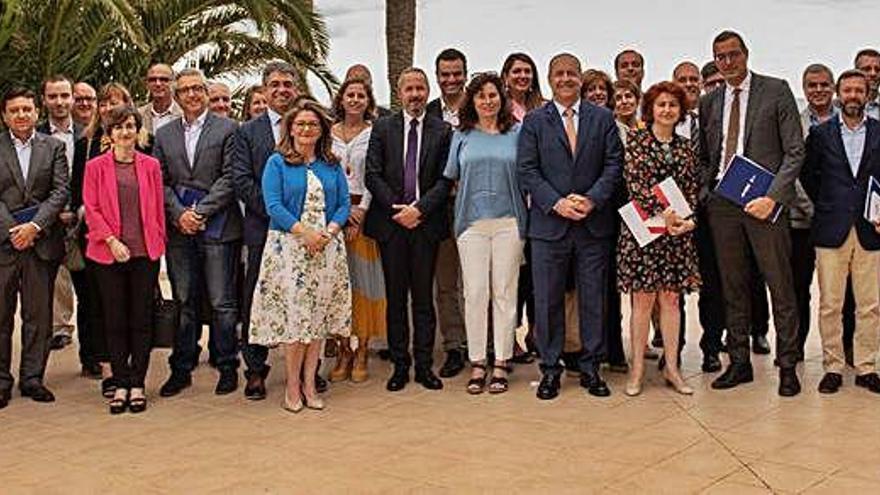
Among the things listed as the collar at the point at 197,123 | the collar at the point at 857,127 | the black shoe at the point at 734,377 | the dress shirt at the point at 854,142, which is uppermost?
the collar at the point at 197,123

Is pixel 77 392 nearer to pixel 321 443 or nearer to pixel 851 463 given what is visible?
pixel 321 443

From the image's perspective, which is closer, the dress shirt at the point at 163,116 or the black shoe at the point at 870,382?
the black shoe at the point at 870,382

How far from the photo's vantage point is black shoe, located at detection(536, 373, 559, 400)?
19.7ft

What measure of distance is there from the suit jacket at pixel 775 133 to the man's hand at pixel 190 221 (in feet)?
9.68

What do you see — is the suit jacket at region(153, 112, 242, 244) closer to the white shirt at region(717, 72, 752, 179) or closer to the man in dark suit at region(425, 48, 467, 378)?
the man in dark suit at region(425, 48, 467, 378)

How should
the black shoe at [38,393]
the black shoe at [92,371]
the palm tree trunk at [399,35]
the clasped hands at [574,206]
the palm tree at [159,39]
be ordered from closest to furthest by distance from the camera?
the clasped hands at [574,206]
the black shoe at [38,393]
the black shoe at [92,371]
the palm tree at [159,39]
the palm tree trunk at [399,35]

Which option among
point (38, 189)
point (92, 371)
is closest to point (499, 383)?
point (92, 371)

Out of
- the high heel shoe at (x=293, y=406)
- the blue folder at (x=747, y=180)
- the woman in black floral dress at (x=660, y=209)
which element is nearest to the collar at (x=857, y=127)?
the blue folder at (x=747, y=180)

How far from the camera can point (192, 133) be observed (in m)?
6.24

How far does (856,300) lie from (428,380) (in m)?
2.52

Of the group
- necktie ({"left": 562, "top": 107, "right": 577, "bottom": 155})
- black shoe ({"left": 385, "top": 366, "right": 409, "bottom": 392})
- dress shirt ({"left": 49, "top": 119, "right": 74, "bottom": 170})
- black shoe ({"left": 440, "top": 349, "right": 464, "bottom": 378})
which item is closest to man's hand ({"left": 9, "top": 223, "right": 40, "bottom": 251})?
dress shirt ({"left": 49, "top": 119, "right": 74, "bottom": 170})

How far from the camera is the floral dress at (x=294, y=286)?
5.75 m

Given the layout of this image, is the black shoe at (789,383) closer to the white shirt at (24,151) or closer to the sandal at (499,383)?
the sandal at (499,383)

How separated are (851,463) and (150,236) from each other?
12.1 feet
